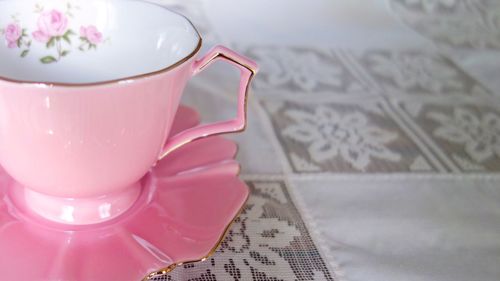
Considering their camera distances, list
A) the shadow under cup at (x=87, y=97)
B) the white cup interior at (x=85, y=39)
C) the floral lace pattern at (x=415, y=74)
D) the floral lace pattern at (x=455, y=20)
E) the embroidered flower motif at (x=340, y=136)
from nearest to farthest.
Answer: the shadow under cup at (x=87, y=97)
the white cup interior at (x=85, y=39)
the embroidered flower motif at (x=340, y=136)
the floral lace pattern at (x=415, y=74)
the floral lace pattern at (x=455, y=20)

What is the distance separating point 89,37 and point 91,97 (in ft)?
0.72

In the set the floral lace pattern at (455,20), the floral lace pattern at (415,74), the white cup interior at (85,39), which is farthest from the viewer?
the floral lace pattern at (455,20)

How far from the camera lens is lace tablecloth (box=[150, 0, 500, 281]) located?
427 millimetres

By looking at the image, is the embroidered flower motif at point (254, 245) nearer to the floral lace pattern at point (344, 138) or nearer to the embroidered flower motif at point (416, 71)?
the floral lace pattern at point (344, 138)

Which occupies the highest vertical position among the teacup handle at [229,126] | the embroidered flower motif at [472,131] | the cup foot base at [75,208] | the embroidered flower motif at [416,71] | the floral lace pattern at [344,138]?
the teacup handle at [229,126]

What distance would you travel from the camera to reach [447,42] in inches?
38.3

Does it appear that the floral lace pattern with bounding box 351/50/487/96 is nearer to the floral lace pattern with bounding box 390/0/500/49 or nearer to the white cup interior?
the floral lace pattern with bounding box 390/0/500/49

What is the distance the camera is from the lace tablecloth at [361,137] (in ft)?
1.40

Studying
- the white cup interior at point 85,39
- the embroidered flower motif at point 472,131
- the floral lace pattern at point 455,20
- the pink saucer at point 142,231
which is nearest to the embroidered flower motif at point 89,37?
the white cup interior at point 85,39

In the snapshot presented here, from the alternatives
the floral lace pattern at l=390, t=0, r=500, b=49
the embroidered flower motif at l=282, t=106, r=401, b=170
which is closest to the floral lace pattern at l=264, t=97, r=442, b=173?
the embroidered flower motif at l=282, t=106, r=401, b=170

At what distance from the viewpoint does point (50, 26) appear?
50 centimetres

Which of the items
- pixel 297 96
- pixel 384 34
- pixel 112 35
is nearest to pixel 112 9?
pixel 112 35

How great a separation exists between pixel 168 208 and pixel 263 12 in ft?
2.27

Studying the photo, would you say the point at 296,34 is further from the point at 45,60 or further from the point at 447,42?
the point at 45,60
